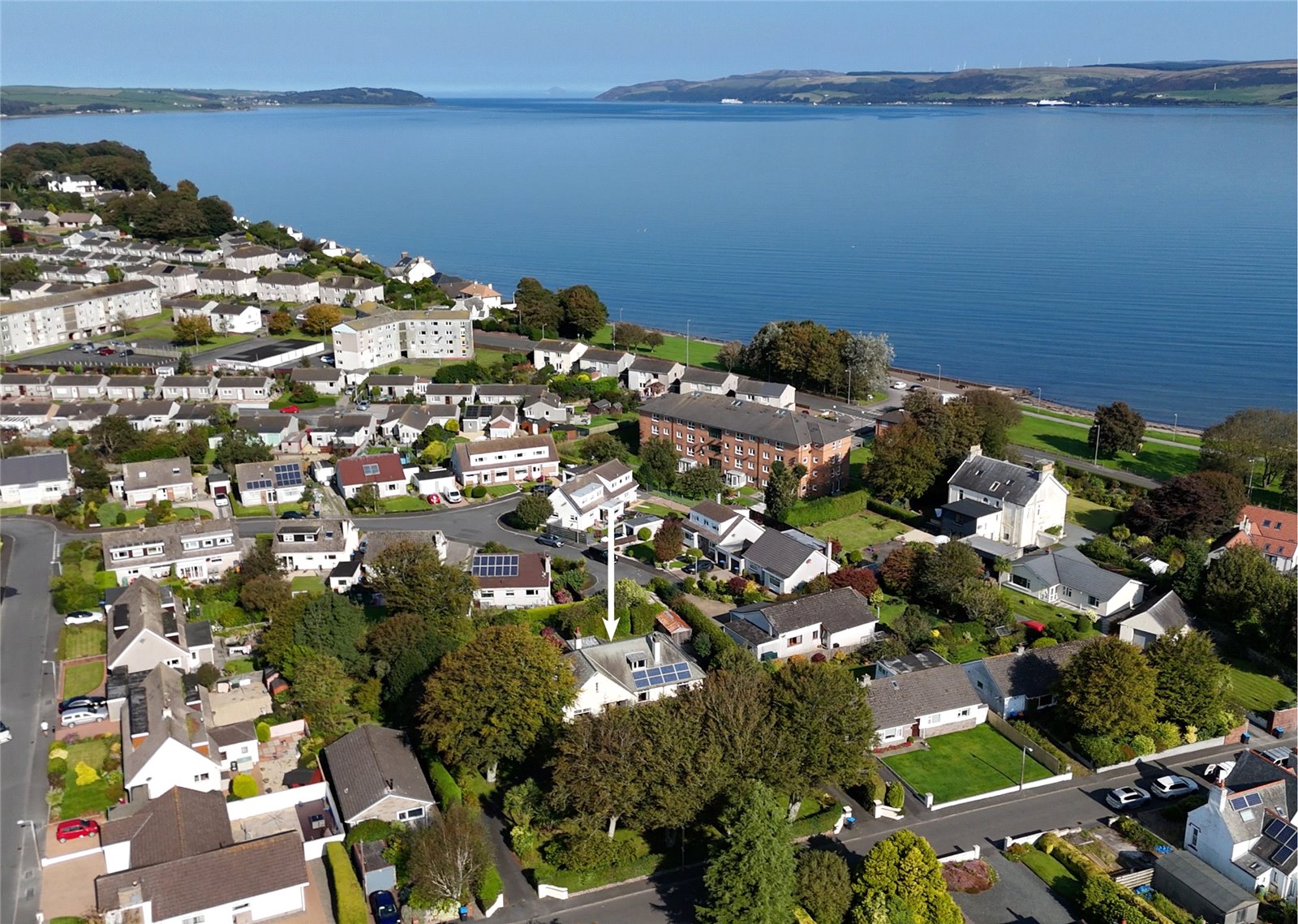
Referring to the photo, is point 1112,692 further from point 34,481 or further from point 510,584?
point 34,481

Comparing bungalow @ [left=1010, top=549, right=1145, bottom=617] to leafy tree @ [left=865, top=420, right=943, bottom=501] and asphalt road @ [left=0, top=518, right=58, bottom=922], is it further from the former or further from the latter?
asphalt road @ [left=0, top=518, right=58, bottom=922]

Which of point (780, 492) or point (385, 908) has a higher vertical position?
point (780, 492)

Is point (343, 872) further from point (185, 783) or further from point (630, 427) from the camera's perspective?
point (630, 427)

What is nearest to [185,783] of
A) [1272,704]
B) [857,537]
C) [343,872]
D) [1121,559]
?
[343,872]

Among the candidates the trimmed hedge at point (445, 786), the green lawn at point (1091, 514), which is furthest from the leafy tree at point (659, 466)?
the trimmed hedge at point (445, 786)

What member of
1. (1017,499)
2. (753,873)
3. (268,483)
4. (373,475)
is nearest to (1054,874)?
(753,873)

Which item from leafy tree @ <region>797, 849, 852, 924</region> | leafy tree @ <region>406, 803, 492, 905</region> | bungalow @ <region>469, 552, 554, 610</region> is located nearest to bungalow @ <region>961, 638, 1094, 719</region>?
leafy tree @ <region>797, 849, 852, 924</region>

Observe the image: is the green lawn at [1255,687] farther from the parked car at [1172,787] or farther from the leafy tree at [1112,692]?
the parked car at [1172,787]
